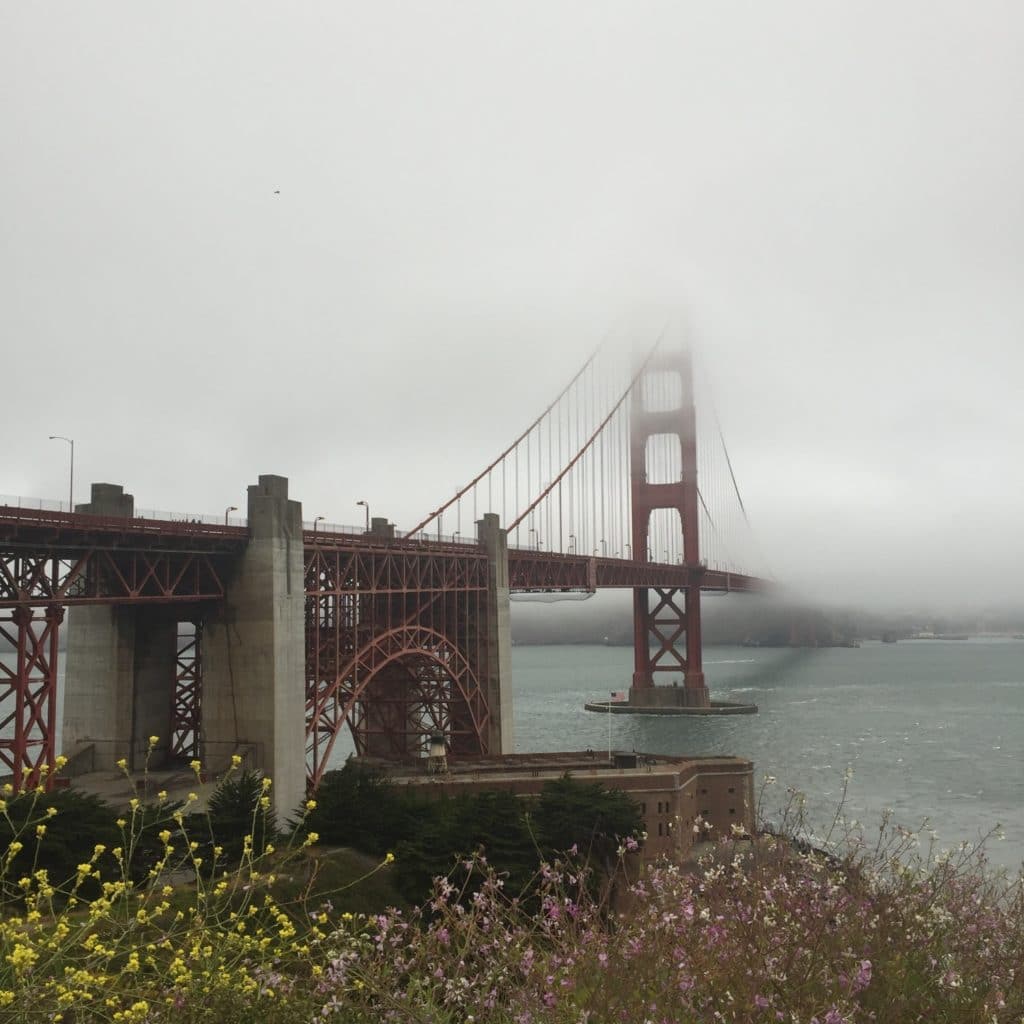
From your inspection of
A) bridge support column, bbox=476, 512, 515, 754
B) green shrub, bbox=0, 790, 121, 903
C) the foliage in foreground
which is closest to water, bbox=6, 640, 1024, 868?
the foliage in foreground

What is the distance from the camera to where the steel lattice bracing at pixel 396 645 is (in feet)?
125

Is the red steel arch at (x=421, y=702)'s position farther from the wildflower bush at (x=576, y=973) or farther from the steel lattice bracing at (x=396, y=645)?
the wildflower bush at (x=576, y=973)

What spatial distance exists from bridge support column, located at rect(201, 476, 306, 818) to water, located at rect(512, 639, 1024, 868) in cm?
1786

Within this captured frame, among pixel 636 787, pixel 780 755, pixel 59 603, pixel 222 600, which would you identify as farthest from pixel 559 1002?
pixel 780 755

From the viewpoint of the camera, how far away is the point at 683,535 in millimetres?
105625

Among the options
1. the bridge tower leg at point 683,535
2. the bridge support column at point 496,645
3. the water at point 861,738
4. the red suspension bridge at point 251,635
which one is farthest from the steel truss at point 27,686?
the bridge tower leg at point 683,535

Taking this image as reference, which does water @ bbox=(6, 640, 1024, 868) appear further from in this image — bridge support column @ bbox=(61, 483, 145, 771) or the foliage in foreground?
bridge support column @ bbox=(61, 483, 145, 771)

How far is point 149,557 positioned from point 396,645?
1626cm

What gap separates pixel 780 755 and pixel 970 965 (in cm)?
5822

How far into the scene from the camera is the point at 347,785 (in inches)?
1137


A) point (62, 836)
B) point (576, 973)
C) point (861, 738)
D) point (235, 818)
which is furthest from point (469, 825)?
point (861, 738)

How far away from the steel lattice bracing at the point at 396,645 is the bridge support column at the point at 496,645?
1.19 ft

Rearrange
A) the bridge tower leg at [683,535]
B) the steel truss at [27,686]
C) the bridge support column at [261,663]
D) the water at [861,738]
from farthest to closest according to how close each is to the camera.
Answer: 1. the bridge tower leg at [683,535]
2. the water at [861,738]
3. the bridge support column at [261,663]
4. the steel truss at [27,686]

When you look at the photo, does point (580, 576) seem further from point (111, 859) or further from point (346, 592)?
point (111, 859)
